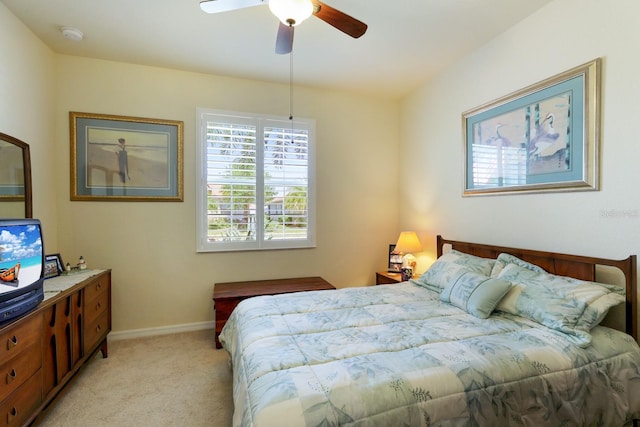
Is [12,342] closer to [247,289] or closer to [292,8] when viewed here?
[247,289]

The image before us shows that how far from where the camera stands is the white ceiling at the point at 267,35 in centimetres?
224

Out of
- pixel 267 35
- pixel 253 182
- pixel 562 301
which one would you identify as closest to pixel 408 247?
pixel 562 301

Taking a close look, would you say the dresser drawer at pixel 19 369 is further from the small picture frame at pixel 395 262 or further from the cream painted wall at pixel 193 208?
the small picture frame at pixel 395 262

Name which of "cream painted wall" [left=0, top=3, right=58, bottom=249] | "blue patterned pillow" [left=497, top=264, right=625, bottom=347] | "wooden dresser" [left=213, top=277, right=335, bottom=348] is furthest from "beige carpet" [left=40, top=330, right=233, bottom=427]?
"blue patterned pillow" [left=497, top=264, right=625, bottom=347]

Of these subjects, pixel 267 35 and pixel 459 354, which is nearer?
pixel 459 354

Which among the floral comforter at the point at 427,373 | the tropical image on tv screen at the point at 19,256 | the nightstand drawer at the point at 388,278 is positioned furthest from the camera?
the nightstand drawer at the point at 388,278

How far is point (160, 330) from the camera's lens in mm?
3205

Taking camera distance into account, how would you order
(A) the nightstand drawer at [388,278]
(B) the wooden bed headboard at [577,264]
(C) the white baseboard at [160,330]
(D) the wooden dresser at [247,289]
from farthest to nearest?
(A) the nightstand drawer at [388,278]
(C) the white baseboard at [160,330]
(D) the wooden dresser at [247,289]
(B) the wooden bed headboard at [577,264]

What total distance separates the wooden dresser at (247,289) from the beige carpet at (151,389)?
0.36 meters

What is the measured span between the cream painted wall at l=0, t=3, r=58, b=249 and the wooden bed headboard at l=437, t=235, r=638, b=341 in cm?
395

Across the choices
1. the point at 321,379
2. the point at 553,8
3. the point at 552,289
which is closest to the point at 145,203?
the point at 321,379

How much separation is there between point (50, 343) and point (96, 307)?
69cm

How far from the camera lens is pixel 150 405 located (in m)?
2.05

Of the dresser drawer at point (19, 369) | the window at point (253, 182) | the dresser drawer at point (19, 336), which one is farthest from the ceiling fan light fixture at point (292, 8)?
the dresser drawer at point (19, 369)
